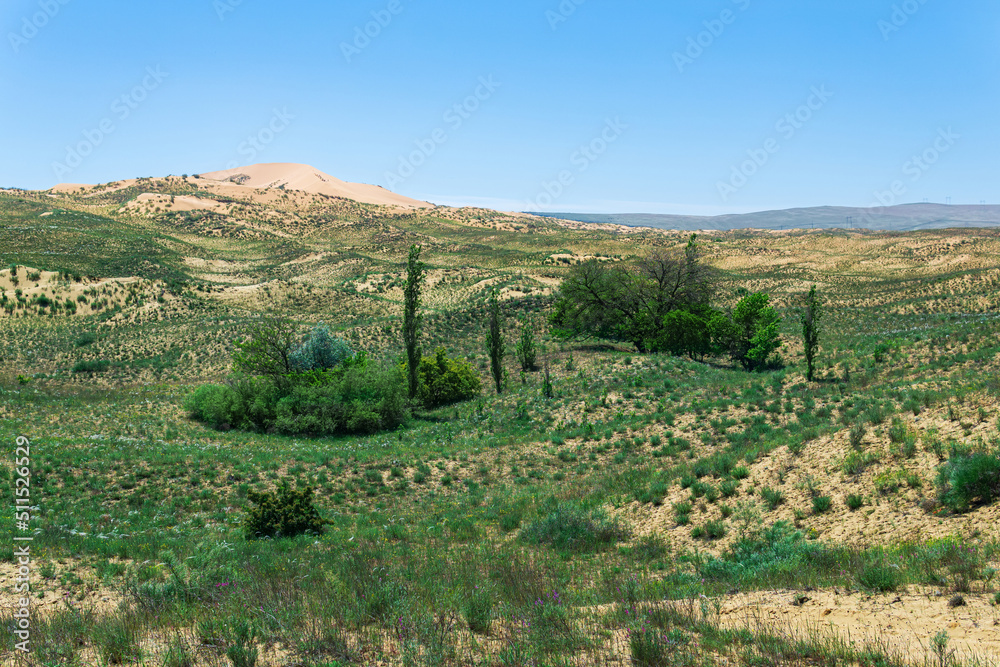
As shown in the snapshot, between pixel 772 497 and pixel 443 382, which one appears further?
pixel 443 382

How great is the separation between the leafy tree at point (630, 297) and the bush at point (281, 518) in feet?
103

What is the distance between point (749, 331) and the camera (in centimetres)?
3819

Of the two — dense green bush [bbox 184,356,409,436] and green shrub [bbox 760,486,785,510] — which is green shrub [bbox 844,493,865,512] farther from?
dense green bush [bbox 184,356,409,436]

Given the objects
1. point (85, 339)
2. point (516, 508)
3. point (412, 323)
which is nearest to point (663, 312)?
point (412, 323)

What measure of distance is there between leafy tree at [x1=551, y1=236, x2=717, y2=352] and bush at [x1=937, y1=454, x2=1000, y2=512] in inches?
1250

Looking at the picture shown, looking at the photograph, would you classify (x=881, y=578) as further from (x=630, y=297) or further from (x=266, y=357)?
(x=630, y=297)

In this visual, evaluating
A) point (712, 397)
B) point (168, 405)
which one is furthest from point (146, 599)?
point (168, 405)

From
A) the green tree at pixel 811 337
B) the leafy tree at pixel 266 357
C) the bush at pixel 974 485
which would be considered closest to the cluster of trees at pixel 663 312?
the green tree at pixel 811 337

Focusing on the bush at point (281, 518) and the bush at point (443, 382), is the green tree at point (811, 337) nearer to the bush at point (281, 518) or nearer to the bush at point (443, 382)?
the bush at point (443, 382)

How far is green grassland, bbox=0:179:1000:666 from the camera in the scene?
5973mm

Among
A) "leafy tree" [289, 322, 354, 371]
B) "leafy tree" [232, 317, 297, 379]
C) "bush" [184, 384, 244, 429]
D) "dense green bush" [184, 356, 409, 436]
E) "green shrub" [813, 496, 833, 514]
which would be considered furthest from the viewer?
"leafy tree" [289, 322, 354, 371]

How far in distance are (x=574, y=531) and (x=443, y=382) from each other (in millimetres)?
20821

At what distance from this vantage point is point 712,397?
2331 cm

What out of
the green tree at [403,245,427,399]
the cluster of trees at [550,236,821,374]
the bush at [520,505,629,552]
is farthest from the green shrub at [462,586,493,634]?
the cluster of trees at [550,236,821,374]
